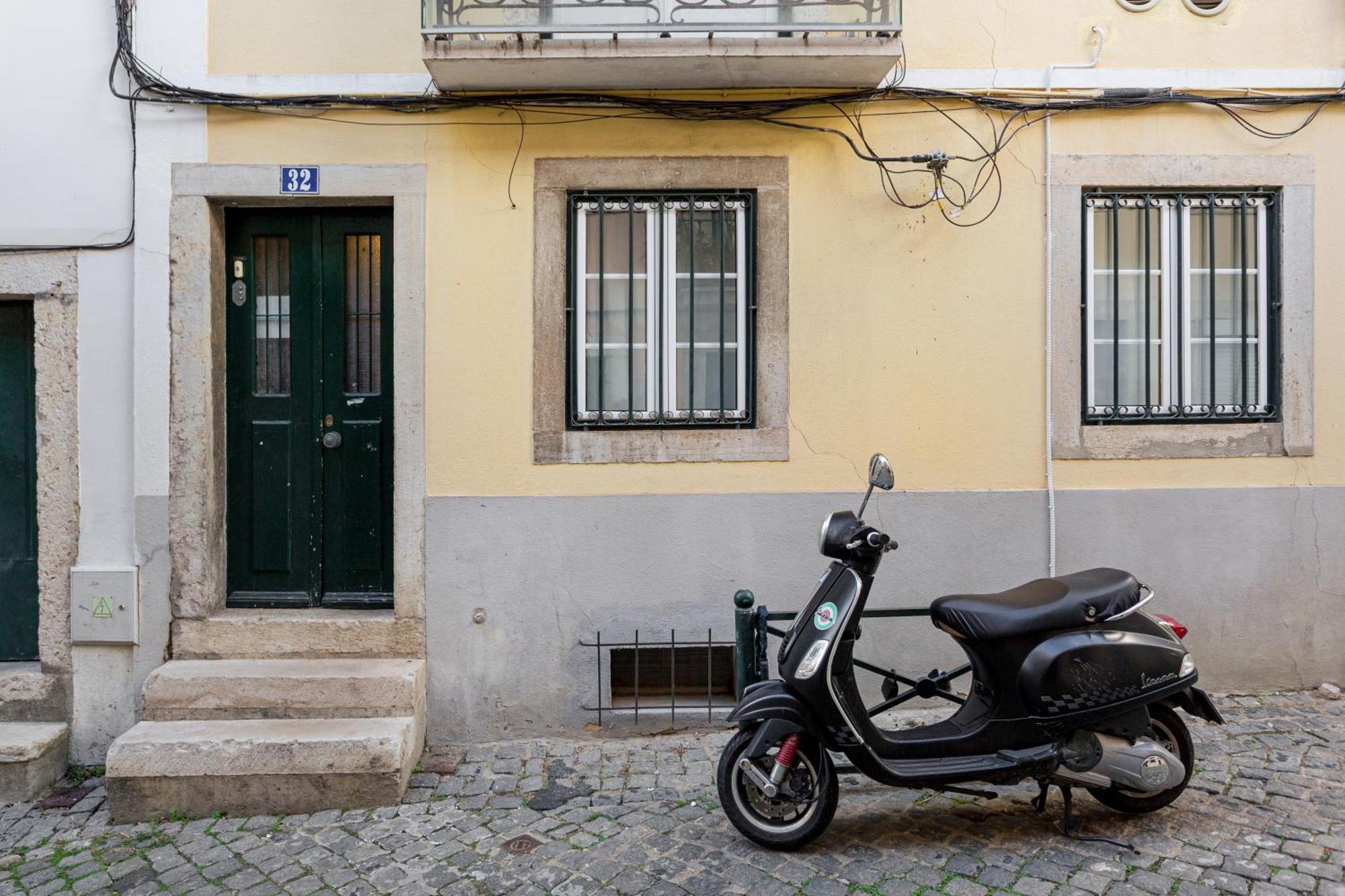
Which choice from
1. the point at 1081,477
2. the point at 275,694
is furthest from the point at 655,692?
the point at 1081,477

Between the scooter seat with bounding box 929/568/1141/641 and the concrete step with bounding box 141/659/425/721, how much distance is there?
2.90m

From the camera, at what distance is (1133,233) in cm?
557

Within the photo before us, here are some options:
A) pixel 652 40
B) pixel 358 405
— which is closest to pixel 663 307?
pixel 652 40

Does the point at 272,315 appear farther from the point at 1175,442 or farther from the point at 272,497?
the point at 1175,442

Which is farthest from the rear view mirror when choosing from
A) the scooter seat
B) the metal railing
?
the metal railing

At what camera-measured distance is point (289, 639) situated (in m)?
5.22

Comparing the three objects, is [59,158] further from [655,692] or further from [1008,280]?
[1008,280]

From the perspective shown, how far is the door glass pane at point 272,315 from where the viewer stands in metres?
5.52

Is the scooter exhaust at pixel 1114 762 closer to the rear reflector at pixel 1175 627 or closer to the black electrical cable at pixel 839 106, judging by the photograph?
the rear reflector at pixel 1175 627

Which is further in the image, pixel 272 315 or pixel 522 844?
pixel 272 315

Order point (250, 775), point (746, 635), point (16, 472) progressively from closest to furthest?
point (746, 635)
point (250, 775)
point (16, 472)

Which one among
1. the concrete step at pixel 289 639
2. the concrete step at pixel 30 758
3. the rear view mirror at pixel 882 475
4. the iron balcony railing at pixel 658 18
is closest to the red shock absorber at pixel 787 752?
the rear view mirror at pixel 882 475

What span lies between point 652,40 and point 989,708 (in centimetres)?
372

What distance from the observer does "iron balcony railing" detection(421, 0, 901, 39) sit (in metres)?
4.81
